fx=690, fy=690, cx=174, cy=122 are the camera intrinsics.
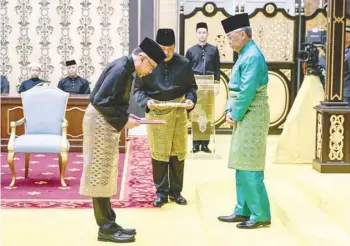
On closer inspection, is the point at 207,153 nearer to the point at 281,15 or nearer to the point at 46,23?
Result: the point at 281,15

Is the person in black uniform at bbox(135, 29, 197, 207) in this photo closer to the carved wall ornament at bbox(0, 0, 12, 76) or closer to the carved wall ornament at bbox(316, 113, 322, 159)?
the carved wall ornament at bbox(316, 113, 322, 159)

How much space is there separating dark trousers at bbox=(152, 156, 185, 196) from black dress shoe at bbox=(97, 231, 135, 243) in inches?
47.1

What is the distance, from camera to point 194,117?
8406 mm

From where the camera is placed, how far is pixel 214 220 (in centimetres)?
523

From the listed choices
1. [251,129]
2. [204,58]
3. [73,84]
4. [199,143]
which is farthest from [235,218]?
[73,84]

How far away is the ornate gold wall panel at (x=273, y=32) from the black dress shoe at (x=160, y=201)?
498 cm

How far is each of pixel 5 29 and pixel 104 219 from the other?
7.21 metres

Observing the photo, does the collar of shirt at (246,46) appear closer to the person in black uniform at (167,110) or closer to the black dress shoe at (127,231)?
the person in black uniform at (167,110)

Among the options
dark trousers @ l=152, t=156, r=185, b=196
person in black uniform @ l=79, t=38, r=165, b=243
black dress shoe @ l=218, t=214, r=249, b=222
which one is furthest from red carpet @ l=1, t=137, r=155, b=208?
person in black uniform @ l=79, t=38, r=165, b=243

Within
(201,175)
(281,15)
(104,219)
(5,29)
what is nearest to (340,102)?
(201,175)

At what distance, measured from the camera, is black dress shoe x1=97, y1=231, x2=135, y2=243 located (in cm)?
488

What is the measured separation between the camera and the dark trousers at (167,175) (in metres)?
6.09

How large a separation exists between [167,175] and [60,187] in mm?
1272

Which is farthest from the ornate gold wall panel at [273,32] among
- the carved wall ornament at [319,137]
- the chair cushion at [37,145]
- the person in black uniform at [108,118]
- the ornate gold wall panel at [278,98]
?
the person in black uniform at [108,118]
